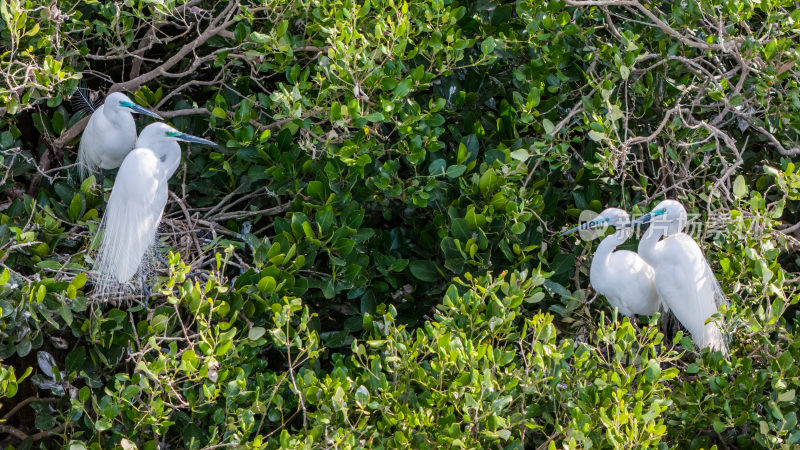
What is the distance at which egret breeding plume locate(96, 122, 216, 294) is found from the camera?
264 cm

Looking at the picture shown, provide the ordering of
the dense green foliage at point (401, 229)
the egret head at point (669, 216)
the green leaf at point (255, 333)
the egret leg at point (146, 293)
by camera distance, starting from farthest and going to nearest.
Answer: the egret head at point (669, 216)
the egret leg at point (146, 293)
the green leaf at point (255, 333)
the dense green foliage at point (401, 229)

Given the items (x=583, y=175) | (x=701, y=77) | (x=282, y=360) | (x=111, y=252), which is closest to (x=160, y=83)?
(x=111, y=252)

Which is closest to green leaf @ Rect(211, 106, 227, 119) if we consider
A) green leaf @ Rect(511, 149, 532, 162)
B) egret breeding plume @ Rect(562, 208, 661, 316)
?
green leaf @ Rect(511, 149, 532, 162)

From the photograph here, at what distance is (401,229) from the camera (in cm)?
302

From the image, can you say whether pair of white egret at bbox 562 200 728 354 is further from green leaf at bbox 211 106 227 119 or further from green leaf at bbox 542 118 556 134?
green leaf at bbox 211 106 227 119

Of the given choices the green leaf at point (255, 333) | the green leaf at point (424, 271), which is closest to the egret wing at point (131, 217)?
the green leaf at point (255, 333)

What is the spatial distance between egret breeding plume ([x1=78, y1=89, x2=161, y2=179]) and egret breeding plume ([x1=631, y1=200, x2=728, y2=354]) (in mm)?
1597

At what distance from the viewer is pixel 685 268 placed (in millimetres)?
2635

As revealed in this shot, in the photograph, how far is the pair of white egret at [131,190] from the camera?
8.68 ft

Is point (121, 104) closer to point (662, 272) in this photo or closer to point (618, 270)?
point (618, 270)

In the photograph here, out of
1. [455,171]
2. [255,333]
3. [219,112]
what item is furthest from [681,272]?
[219,112]

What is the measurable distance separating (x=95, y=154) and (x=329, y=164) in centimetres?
82

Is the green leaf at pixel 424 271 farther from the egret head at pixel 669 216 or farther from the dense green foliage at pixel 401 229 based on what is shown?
the egret head at pixel 669 216

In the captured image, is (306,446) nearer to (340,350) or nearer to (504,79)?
(340,350)
